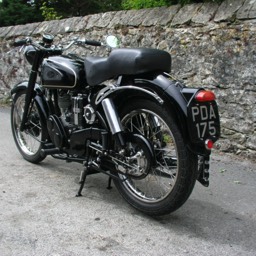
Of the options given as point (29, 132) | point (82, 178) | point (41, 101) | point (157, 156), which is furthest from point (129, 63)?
point (29, 132)

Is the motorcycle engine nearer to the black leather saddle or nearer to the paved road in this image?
the black leather saddle

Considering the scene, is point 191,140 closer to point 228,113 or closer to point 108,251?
point 108,251

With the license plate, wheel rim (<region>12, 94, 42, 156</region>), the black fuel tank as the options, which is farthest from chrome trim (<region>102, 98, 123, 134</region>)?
wheel rim (<region>12, 94, 42, 156</region>)

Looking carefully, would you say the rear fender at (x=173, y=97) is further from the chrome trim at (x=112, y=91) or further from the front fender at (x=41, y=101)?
the front fender at (x=41, y=101)

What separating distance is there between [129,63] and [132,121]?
508 mm

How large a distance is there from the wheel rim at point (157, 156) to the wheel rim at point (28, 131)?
4.78 ft

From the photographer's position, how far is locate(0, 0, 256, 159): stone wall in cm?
501

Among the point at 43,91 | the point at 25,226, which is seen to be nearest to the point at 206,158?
the point at 25,226

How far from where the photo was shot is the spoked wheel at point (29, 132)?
182 inches

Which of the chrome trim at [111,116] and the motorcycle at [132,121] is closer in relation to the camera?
the motorcycle at [132,121]

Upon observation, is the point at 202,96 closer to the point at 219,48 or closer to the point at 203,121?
the point at 203,121

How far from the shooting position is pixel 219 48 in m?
5.23

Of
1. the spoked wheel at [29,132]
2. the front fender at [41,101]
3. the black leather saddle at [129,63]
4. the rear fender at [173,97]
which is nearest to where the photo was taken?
the rear fender at [173,97]

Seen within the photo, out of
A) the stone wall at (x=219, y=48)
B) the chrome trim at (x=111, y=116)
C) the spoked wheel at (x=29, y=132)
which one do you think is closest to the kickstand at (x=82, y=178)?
the chrome trim at (x=111, y=116)
